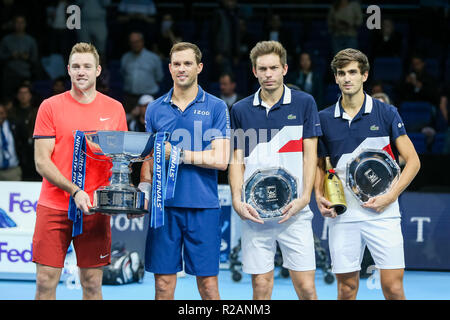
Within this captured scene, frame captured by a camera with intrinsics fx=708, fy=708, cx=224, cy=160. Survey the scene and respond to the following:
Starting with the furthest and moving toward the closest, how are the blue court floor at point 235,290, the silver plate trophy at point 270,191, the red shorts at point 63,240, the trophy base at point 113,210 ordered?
the blue court floor at point 235,290 → the silver plate trophy at point 270,191 → the red shorts at point 63,240 → the trophy base at point 113,210

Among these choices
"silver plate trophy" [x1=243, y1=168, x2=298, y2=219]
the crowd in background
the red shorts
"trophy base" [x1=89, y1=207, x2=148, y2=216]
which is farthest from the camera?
the crowd in background

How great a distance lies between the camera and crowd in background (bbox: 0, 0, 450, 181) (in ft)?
29.1

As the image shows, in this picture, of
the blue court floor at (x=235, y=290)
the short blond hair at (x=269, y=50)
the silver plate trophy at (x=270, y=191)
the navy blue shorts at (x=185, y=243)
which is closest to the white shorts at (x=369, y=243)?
the silver plate trophy at (x=270, y=191)

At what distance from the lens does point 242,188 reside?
4.51 m

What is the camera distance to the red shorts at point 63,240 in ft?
14.2

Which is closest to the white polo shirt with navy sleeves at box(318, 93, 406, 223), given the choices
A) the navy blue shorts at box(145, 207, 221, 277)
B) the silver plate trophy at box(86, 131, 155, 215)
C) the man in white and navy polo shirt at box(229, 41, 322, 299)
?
the man in white and navy polo shirt at box(229, 41, 322, 299)

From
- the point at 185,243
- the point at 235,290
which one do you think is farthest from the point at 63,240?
the point at 235,290

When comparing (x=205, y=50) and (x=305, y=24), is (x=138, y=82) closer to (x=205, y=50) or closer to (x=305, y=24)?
(x=205, y=50)

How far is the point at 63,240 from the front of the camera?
14.4 feet

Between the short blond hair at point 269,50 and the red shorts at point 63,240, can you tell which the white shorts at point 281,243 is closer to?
the red shorts at point 63,240

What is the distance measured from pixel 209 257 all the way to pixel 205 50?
6809 mm

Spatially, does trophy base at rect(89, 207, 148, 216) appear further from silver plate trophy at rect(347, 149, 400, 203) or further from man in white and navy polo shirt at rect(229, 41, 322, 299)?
silver plate trophy at rect(347, 149, 400, 203)

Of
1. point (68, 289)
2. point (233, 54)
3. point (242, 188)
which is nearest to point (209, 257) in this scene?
point (242, 188)

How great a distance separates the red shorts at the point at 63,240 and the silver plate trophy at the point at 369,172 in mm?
1619
